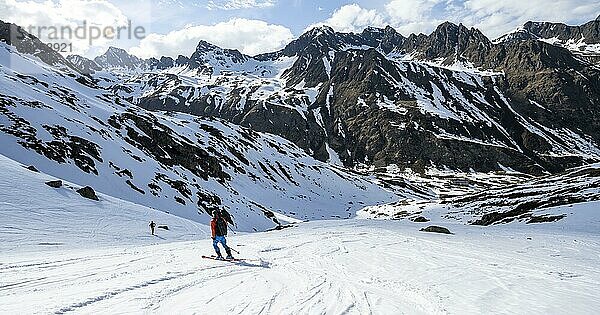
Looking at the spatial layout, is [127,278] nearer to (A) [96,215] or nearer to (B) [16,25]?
(A) [96,215]

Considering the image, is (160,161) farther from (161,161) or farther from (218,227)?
(218,227)

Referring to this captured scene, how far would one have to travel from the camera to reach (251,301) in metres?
8.84

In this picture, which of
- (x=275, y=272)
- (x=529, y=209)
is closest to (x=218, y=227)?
(x=275, y=272)

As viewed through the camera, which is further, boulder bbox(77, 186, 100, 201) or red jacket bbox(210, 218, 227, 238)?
boulder bbox(77, 186, 100, 201)

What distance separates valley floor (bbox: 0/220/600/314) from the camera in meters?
8.43

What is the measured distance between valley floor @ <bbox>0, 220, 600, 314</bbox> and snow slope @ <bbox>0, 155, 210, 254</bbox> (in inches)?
61.5

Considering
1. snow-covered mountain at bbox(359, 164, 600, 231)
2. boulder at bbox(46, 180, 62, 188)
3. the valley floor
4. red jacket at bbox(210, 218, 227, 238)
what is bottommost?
snow-covered mountain at bbox(359, 164, 600, 231)

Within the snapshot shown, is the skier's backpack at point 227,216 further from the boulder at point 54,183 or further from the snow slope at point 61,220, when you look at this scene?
the boulder at point 54,183

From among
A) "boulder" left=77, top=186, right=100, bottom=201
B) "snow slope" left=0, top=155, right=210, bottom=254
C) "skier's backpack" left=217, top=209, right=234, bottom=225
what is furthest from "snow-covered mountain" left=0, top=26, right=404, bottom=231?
"snow slope" left=0, top=155, right=210, bottom=254

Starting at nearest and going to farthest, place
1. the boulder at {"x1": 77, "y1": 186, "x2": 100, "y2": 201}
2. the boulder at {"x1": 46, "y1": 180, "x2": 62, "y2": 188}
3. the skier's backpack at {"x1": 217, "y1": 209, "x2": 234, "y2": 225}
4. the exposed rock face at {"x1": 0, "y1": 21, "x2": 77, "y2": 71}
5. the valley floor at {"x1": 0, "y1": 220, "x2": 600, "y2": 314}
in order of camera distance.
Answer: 1. the valley floor at {"x1": 0, "y1": 220, "x2": 600, "y2": 314}
2. the boulder at {"x1": 46, "y1": 180, "x2": 62, "y2": 188}
3. the boulder at {"x1": 77, "y1": 186, "x2": 100, "y2": 201}
4. the skier's backpack at {"x1": 217, "y1": 209, "x2": 234, "y2": 225}
5. the exposed rock face at {"x1": 0, "y1": 21, "x2": 77, "y2": 71}

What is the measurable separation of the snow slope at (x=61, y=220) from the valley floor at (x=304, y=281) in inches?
61.5

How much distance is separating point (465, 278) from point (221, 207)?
35080 millimetres

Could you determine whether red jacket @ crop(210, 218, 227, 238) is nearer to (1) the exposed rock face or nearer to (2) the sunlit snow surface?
(2) the sunlit snow surface

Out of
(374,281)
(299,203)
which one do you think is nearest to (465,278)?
(374,281)
